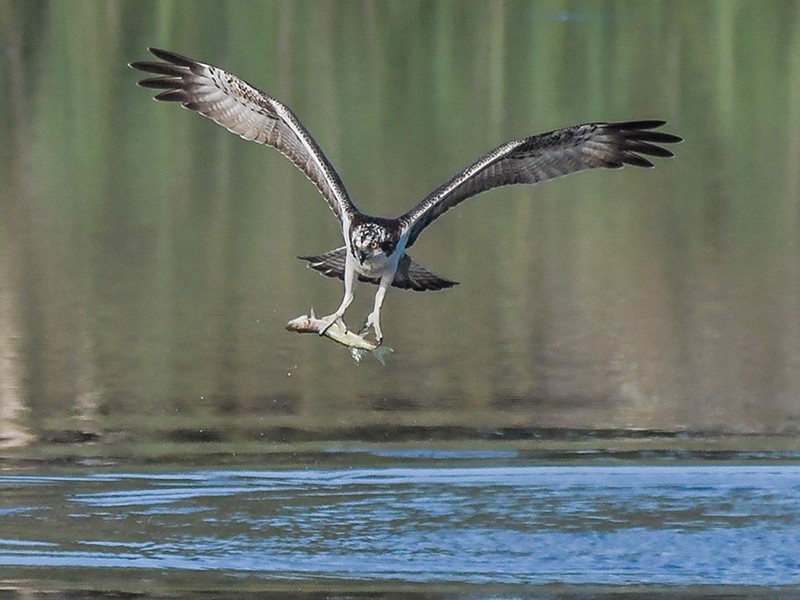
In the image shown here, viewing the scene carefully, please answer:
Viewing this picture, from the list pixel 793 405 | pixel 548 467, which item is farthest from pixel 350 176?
pixel 548 467

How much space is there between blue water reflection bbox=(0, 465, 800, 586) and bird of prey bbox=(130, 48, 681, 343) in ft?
3.86

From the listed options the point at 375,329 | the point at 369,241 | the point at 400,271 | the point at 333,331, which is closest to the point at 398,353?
the point at 400,271

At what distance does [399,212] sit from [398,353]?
6955 millimetres

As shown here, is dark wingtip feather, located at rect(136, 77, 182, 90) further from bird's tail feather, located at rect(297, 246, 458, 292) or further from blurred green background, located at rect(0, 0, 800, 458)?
blurred green background, located at rect(0, 0, 800, 458)

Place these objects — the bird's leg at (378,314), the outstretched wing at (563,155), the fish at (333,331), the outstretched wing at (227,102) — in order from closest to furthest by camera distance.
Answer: the fish at (333,331) < the bird's leg at (378,314) < the outstretched wing at (563,155) < the outstretched wing at (227,102)

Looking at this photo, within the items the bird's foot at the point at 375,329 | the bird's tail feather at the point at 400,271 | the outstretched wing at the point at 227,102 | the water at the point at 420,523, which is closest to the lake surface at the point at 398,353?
the water at the point at 420,523

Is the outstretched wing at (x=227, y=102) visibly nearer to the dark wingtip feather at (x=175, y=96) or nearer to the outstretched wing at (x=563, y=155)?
the dark wingtip feather at (x=175, y=96)

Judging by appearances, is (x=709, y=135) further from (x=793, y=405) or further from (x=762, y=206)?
(x=793, y=405)

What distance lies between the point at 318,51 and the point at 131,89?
502 cm

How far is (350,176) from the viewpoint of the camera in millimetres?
26688

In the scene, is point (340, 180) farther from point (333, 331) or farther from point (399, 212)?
point (399, 212)

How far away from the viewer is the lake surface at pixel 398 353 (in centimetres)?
1100

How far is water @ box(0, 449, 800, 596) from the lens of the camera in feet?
34.5

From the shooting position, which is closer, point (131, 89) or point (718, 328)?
point (718, 328)
